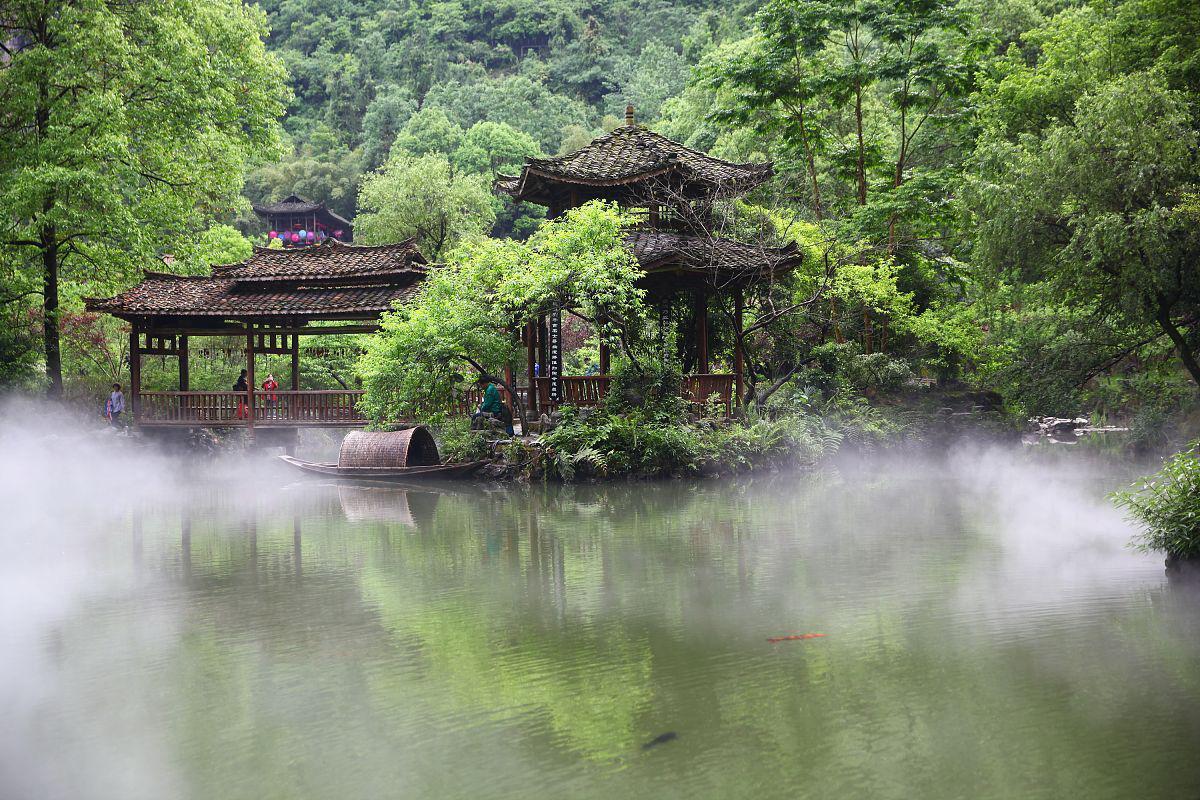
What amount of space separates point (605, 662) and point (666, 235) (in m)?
13.0

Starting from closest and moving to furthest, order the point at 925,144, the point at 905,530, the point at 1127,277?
the point at 905,530 < the point at 1127,277 < the point at 925,144

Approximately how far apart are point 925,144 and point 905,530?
1505cm

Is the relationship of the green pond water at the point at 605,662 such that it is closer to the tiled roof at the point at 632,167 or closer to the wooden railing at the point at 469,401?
the wooden railing at the point at 469,401

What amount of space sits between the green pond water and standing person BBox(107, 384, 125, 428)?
404 inches

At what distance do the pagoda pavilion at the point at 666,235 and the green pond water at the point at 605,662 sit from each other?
22.6 ft

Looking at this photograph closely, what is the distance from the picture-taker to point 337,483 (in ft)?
56.2

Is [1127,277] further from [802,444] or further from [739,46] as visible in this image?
[739,46]

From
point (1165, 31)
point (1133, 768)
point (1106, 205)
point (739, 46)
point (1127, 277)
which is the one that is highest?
point (739, 46)

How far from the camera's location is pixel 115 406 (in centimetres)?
2078

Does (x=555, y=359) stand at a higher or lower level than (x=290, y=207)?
lower

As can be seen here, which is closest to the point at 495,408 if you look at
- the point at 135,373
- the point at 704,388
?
the point at 704,388

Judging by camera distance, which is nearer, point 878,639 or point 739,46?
point 878,639

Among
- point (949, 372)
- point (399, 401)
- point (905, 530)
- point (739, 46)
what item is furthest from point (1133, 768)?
point (739, 46)

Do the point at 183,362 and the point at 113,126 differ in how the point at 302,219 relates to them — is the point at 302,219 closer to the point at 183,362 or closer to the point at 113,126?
the point at 183,362
